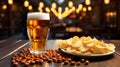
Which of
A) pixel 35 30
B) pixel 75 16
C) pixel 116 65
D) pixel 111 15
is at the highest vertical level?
pixel 35 30

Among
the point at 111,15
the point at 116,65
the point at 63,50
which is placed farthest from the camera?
the point at 111,15

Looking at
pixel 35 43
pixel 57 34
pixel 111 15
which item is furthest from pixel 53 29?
pixel 35 43

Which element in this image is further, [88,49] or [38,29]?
[38,29]

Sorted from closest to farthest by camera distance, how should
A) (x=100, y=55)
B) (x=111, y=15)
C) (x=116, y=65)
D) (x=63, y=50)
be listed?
(x=116, y=65) < (x=100, y=55) < (x=63, y=50) < (x=111, y=15)

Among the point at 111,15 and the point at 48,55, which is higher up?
the point at 48,55

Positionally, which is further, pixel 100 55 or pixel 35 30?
pixel 35 30

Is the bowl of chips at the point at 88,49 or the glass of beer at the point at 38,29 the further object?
the glass of beer at the point at 38,29

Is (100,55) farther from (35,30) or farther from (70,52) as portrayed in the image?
(35,30)

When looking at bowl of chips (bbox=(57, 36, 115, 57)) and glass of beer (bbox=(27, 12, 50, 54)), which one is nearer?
bowl of chips (bbox=(57, 36, 115, 57))
